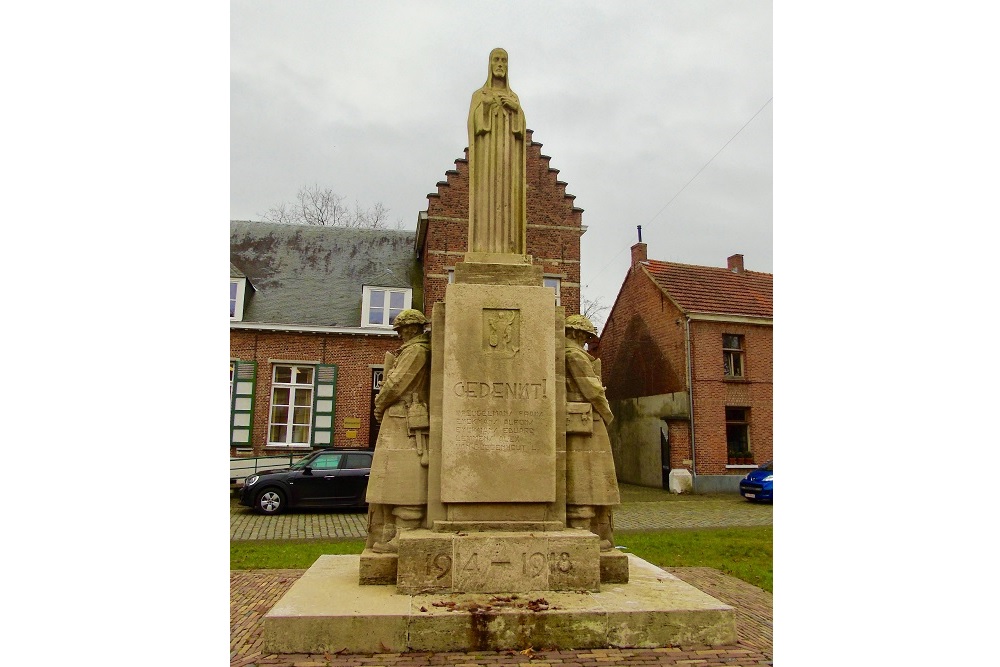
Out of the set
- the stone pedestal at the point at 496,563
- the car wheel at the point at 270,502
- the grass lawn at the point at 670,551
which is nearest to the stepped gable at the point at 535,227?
the car wheel at the point at 270,502

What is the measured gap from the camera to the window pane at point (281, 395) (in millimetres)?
21125

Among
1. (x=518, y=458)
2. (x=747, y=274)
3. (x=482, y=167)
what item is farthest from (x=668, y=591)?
(x=747, y=274)

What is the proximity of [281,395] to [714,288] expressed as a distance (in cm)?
1558

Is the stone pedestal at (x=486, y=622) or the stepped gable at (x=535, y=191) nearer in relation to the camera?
the stone pedestal at (x=486, y=622)

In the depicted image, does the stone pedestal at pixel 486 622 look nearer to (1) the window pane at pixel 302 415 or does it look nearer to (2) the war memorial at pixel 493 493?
(2) the war memorial at pixel 493 493

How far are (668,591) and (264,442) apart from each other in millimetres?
17529

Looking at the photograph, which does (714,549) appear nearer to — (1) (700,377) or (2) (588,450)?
(2) (588,450)

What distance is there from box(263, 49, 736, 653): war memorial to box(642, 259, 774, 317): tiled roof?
18266 mm

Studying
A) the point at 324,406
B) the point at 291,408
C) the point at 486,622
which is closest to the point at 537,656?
the point at 486,622

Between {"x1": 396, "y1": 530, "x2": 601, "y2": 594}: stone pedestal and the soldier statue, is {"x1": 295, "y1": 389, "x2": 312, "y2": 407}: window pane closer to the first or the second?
the soldier statue

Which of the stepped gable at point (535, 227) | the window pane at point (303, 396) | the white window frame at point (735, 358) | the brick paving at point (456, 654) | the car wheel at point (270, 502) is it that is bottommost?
the car wheel at point (270, 502)

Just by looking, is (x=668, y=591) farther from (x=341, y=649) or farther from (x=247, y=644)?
(x=247, y=644)

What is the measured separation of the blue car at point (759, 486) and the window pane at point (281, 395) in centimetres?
1404

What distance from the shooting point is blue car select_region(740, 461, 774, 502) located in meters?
19.0
